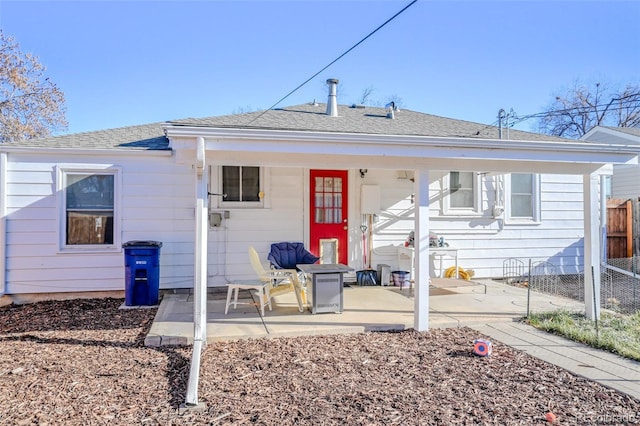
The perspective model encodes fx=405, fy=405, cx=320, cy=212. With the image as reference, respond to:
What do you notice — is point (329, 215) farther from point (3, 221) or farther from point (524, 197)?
point (3, 221)

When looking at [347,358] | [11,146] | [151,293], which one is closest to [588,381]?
[347,358]

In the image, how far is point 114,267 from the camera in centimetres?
670

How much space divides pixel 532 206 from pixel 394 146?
5580mm

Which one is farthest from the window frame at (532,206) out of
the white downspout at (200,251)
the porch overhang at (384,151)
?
the white downspout at (200,251)

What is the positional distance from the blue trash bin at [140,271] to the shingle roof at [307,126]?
67.8 inches

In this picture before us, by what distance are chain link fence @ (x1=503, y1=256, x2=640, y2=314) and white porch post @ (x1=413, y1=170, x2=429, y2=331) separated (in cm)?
374

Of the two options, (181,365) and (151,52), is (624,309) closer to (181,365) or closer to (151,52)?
(181,365)

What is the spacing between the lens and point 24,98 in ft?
53.1

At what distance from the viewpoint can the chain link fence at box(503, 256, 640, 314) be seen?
7.39 m

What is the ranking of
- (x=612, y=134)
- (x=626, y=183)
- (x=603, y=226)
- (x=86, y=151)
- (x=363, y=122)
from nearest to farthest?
(x=86, y=151)
(x=363, y=122)
(x=603, y=226)
(x=612, y=134)
(x=626, y=183)

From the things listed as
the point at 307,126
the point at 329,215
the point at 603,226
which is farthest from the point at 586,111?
the point at 307,126

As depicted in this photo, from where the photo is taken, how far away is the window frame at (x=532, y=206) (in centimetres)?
852

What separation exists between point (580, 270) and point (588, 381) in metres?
6.54

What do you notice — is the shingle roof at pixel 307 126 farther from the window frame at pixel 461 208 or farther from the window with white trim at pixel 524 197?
the window with white trim at pixel 524 197
